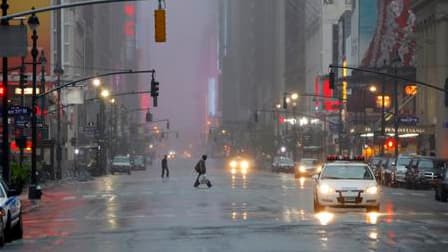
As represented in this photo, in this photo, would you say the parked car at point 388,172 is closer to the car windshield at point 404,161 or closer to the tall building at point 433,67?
the car windshield at point 404,161

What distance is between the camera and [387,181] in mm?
65625

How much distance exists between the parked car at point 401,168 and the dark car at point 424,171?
45.2 inches

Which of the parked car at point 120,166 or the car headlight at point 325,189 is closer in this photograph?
the car headlight at point 325,189

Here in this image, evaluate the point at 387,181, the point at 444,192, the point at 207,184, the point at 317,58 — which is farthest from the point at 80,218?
the point at 317,58

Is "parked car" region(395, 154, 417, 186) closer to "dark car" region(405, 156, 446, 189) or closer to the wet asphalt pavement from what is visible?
"dark car" region(405, 156, 446, 189)

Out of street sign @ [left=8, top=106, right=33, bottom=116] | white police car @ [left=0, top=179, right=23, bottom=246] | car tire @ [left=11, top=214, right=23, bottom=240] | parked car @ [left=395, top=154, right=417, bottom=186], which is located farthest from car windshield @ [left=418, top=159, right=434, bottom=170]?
car tire @ [left=11, top=214, right=23, bottom=240]

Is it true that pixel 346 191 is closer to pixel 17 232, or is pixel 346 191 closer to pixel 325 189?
pixel 325 189

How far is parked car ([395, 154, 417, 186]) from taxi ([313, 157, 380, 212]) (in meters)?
29.0

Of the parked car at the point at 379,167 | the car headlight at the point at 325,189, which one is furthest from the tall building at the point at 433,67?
the car headlight at the point at 325,189

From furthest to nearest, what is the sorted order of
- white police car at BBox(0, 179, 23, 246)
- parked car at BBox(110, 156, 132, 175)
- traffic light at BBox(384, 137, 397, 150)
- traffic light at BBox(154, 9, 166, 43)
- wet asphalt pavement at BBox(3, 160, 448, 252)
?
parked car at BBox(110, 156, 132, 175)
traffic light at BBox(384, 137, 397, 150)
traffic light at BBox(154, 9, 166, 43)
white police car at BBox(0, 179, 23, 246)
wet asphalt pavement at BBox(3, 160, 448, 252)

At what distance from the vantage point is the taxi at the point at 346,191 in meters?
32.0

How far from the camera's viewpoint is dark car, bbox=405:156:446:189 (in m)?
59.2

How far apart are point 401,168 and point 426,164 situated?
2.74 meters

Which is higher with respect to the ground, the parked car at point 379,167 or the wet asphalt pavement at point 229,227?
the parked car at point 379,167
